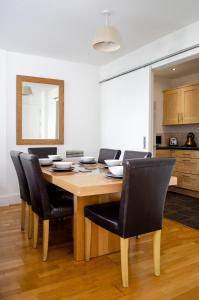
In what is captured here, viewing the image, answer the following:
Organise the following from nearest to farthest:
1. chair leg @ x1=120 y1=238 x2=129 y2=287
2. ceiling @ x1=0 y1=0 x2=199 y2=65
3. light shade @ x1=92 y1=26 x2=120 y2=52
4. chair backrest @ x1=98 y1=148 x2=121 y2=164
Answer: chair leg @ x1=120 y1=238 x2=129 y2=287, light shade @ x1=92 y1=26 x2=120 y2=52, ceiling @ x1=0 y1=0 x2=199 y2=65, chair backrest @ x1=98 y1=148 x2=121 y2=164

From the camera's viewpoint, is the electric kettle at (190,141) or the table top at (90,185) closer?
the table top at (90,185)

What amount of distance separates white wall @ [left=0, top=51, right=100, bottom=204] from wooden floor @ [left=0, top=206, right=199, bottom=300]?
157 centimetres

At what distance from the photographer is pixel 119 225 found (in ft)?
5.40

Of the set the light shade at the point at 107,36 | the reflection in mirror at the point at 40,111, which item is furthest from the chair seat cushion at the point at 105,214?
the reflection in mirror at the point at 40,111

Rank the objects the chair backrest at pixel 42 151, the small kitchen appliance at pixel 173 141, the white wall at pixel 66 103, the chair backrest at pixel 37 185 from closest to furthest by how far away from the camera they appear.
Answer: the chair backrest at pixel 37 185, the chair backrest at pixel 42 151, the white wall at pixel 66 103, the small kitchen appliance at pixel 173 141

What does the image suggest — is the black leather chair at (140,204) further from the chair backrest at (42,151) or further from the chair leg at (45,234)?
the chair backrest at (42,151)

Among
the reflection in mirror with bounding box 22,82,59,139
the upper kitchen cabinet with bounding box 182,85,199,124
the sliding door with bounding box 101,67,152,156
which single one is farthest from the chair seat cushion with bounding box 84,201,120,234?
the upper kitchen cabinet with bounding box 182,85,199,124

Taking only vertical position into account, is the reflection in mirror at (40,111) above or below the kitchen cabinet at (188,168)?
above

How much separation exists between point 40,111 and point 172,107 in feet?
9.10

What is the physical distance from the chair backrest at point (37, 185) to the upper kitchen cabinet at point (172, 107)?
3748 millimetres

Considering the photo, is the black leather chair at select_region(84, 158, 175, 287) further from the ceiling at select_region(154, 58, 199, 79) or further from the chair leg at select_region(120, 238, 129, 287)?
the ceiling at select_region(154, 58, 199, 79)

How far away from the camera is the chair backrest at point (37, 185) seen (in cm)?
196

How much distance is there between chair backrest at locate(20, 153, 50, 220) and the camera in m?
1.96

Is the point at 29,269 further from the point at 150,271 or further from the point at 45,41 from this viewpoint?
the point at 45,41
